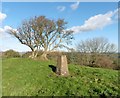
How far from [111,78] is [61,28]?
67.6 feet

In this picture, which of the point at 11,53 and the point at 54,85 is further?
the point at 11,53

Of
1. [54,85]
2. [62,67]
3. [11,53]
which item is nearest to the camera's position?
[54,85]

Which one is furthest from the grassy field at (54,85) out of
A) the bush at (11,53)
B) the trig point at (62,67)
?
the bush at (11,53)

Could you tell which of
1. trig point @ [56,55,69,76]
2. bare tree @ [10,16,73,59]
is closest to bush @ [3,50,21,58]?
bare tree @ [10,16,73,59]

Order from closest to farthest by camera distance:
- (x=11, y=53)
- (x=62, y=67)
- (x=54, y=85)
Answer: (x=54, y=85) → (x=62, y=67) → (x=11, y=53)

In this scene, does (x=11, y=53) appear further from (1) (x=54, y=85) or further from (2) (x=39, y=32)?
(1) (x=54, y=85)

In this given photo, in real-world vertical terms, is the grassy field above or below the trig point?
below

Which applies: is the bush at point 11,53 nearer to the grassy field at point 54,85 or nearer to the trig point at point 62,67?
the grassy field at point 54,85

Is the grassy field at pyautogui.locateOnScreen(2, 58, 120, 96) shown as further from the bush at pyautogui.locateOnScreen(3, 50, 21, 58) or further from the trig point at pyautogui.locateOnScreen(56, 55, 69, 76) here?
the bush at pyautogui.locateOnScreen(3, 50, 21, 58)

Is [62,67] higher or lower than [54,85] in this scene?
higher

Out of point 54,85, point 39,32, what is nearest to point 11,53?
point 39,32

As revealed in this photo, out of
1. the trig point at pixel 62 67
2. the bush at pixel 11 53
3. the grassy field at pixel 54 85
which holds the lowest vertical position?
the grassy field at pixel 54 85

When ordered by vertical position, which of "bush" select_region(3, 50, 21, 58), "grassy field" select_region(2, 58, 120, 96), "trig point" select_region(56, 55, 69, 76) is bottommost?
"grassy field" select_region(2, 58, 120, 96)

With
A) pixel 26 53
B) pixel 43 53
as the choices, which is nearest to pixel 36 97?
pixel 43 53
